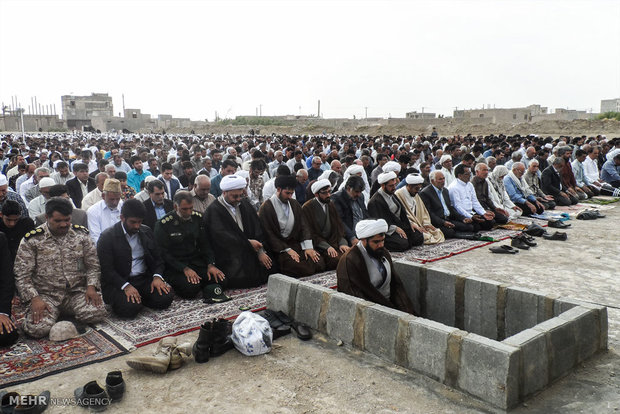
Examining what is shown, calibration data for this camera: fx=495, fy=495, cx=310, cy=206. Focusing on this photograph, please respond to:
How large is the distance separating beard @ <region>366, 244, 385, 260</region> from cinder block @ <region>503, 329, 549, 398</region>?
145cm

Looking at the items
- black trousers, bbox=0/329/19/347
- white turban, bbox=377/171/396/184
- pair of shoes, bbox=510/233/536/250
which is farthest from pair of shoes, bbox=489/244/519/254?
black trousers, bbox=0/329/19/347

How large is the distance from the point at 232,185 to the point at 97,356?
2530mm

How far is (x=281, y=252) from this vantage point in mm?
6098

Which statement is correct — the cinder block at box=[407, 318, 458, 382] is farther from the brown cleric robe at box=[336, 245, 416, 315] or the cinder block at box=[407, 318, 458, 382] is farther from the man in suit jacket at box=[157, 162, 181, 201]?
the man in suit jacket at box=[157, 162, 181, 201]

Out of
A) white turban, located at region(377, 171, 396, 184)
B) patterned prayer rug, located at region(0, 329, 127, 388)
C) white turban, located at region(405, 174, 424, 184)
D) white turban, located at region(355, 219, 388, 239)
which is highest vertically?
white turban, located at region(377, 171, 396, 184)

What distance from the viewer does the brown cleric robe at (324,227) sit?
21.3ft

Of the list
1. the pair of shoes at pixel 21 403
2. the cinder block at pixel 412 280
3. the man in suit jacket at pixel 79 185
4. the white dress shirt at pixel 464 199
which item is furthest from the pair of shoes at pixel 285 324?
the white dress shirt at pixel 464 199

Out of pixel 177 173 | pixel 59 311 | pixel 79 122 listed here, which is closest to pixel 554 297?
pixel 59 311

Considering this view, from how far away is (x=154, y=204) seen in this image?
635cm

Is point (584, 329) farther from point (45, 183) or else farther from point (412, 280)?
point (45, 183)

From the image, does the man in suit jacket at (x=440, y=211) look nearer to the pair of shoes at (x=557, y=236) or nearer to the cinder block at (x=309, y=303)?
the pair of shoes at (x=557, y=236)

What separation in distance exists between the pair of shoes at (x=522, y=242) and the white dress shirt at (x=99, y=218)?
5493 mm

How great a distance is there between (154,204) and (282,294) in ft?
8.46

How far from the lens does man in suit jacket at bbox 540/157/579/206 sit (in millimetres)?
10945
